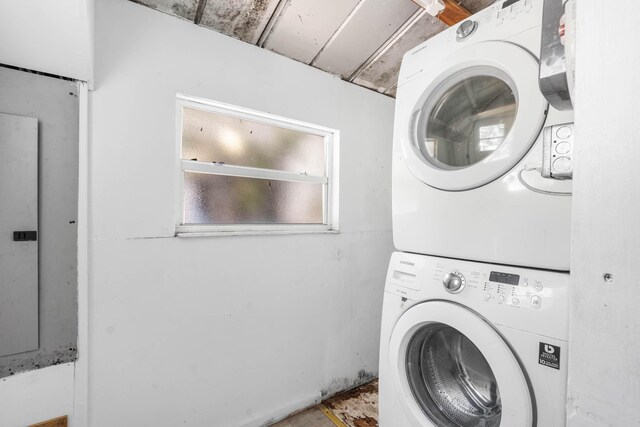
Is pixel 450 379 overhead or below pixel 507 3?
below

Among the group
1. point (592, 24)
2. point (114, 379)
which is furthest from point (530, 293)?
point (114, 379)

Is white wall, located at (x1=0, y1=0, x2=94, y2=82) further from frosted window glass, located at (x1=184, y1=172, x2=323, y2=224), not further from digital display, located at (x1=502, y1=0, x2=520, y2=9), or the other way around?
digital display, located at (x1=502, y1=0, x2=520, y2=9)

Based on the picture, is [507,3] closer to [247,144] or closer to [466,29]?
[466,29]

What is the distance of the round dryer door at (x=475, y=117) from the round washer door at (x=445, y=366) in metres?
0.49

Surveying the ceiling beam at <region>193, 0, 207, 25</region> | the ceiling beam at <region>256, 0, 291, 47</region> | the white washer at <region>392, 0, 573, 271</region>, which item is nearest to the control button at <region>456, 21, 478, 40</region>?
the white washer at <region>392, 0, 573, 271</region>

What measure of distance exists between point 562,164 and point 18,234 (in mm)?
1815

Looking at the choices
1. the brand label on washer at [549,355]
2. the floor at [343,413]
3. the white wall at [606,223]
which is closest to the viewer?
the white wall at [606,223]

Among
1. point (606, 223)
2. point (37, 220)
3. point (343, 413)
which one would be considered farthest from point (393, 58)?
point (343, 413)

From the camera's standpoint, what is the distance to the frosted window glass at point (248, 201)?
1574 millimetres

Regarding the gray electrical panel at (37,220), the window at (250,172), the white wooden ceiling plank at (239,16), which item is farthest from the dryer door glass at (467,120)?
the gray electrical panel at (37,220)

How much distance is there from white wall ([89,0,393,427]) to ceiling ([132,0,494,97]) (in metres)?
0.07

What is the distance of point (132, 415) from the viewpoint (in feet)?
4.38

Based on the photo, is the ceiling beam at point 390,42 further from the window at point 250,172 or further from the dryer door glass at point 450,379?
the dryer door glass at point 450,379

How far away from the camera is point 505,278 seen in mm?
959
